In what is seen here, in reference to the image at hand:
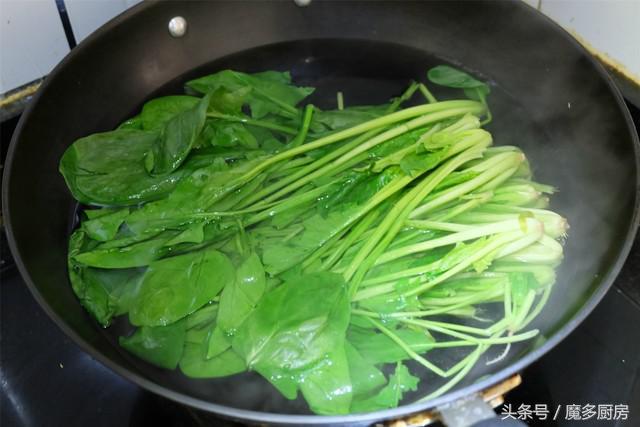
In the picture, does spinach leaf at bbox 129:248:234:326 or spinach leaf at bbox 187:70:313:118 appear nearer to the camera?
spinach leaf at bbox 129:248:234:326

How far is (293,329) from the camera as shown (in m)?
0.85

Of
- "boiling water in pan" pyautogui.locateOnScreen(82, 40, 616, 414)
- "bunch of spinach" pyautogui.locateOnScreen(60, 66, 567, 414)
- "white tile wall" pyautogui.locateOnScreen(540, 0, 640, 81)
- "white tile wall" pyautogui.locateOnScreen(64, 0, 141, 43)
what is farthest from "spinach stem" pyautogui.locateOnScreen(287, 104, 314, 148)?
"white tile wall" pyautogui.locateOnScreen(540, 0, 640, 81)

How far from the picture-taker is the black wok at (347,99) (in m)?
0.89

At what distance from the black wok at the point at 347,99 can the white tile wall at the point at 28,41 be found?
0.11 m

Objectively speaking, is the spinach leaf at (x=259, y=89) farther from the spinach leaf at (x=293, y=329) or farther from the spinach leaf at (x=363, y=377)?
the spinach leaf at (x=363, y=377)

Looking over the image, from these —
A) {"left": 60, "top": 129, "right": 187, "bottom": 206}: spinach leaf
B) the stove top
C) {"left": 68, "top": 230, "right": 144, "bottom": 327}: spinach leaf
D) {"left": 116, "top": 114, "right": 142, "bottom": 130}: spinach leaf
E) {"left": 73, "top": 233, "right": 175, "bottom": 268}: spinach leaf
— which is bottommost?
the stove top

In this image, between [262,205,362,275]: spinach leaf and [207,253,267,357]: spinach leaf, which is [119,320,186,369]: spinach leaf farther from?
[262,205,362,275]: spinach leaf

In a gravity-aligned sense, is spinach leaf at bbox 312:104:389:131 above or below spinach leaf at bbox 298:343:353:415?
above

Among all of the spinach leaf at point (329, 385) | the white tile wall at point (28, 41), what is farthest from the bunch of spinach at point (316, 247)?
the white tile wall at point (28, 41)

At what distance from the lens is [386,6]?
1364 millimetres

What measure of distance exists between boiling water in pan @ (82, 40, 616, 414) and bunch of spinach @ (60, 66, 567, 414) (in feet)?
0.07

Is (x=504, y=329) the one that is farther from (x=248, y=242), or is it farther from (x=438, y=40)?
(x=438, y=40)

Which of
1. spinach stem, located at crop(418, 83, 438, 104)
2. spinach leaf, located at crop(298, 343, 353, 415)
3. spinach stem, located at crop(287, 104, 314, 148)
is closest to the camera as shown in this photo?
spinach leaf, located at crop(298, 343, 353, 415)

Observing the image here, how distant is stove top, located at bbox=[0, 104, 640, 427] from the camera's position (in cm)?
97
